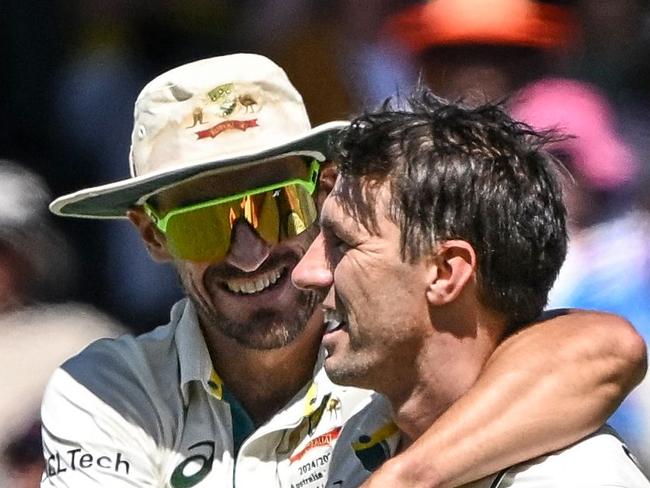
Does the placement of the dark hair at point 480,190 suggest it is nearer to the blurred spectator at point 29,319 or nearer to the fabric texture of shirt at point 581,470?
the fabric texture of shirt at point 581,470

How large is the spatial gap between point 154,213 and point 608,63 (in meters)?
1.67

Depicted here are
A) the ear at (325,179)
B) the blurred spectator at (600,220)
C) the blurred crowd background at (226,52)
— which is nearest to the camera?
the ear at (325,179)

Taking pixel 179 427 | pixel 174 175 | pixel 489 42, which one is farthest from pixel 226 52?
pixel 179 427

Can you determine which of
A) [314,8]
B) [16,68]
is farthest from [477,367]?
[16,68]

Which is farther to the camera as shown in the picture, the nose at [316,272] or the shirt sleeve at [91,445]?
the shirt sleeve at [91,445]

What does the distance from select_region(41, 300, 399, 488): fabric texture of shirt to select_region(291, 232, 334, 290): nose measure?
391 millimetres

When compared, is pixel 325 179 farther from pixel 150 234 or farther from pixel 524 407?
pixel 524 407

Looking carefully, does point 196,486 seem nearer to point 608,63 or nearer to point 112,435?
point 112,435

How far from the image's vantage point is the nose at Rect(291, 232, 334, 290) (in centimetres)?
220

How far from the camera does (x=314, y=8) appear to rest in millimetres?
4215

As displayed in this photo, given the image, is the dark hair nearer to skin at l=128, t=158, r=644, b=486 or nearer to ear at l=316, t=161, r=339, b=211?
skin at l=128, t=158, r=644, b=486

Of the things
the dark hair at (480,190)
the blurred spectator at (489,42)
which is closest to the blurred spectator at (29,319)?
the blurred spectator at (489,42)

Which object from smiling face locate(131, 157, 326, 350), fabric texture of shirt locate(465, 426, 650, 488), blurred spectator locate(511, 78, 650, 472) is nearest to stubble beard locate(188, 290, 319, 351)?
smiling face locate(131, 157, 326, 350)

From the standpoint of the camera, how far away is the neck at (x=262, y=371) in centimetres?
267
